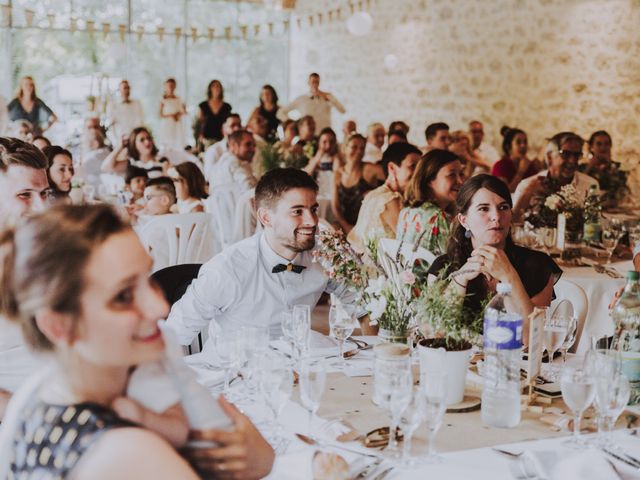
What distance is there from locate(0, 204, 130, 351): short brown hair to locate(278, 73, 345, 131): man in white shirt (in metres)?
10.2

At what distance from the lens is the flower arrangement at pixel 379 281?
232 cm

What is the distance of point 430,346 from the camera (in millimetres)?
2156

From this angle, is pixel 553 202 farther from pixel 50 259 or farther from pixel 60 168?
pixel 50 259

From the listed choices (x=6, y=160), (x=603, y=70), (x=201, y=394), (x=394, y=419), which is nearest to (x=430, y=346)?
(x=394, y=419)

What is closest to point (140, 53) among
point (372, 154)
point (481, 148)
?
point (372, 154)

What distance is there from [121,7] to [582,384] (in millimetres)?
13422

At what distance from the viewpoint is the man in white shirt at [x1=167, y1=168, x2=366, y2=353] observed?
2955 millimetres

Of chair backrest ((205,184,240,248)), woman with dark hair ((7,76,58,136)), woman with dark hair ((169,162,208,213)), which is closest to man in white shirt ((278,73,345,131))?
woman with dark hair ((7,76,58,136))

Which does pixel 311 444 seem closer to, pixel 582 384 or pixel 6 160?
pixel 582 384

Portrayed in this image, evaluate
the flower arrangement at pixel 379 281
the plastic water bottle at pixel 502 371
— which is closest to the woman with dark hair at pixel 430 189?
the flower arrangement at pixel 379 281

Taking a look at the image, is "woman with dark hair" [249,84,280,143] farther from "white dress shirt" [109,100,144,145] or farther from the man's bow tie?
the man's bow tie

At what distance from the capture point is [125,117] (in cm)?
1171

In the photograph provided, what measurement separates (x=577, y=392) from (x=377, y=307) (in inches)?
25.0

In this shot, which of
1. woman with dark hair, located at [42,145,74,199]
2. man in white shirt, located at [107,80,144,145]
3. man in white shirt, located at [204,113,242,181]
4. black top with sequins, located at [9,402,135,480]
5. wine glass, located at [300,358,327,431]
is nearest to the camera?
black top with sequins, located at [9,402,135,480]
